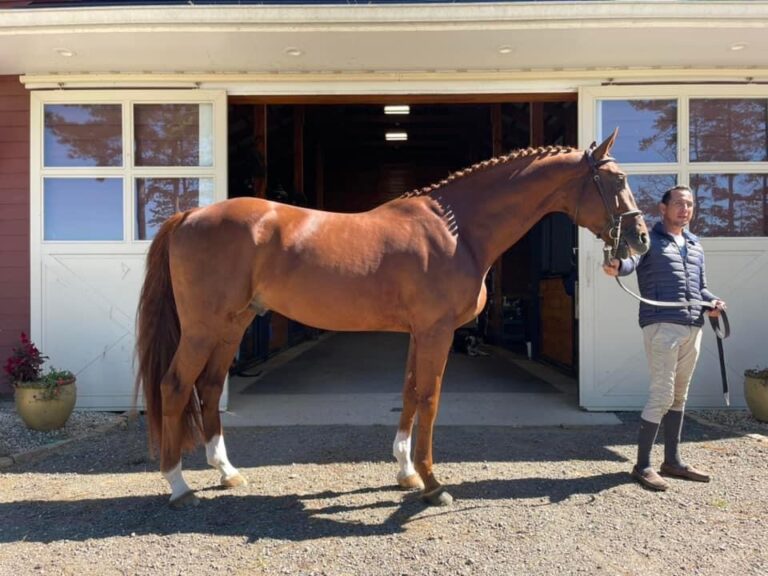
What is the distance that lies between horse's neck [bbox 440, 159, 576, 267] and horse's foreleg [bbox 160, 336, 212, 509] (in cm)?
161

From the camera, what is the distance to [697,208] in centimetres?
487

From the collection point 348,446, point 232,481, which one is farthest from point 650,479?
point 232,481

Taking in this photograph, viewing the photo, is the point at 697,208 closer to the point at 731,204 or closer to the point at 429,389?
the point at 731,204

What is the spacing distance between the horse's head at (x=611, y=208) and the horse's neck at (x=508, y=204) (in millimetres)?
117

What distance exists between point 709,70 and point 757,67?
0.42 m

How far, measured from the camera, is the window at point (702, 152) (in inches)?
190

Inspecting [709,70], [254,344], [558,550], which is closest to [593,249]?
[709,70]

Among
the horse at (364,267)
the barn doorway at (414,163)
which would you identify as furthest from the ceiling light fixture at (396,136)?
the horse at (364,267)

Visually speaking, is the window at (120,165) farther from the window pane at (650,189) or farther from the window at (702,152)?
the window pane at (650,189)

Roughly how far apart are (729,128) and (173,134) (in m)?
5.08

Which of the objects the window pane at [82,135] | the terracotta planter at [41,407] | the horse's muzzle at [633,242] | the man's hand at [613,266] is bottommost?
the terracotta planter at [41,407]


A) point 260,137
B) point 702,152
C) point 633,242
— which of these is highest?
point 260,137

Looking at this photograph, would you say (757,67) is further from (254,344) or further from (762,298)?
(254,344)

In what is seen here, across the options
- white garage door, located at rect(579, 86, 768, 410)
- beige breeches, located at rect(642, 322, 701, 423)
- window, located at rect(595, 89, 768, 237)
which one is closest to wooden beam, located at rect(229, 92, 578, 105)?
white garage door, located at rect(579, 86, 768, 410)
